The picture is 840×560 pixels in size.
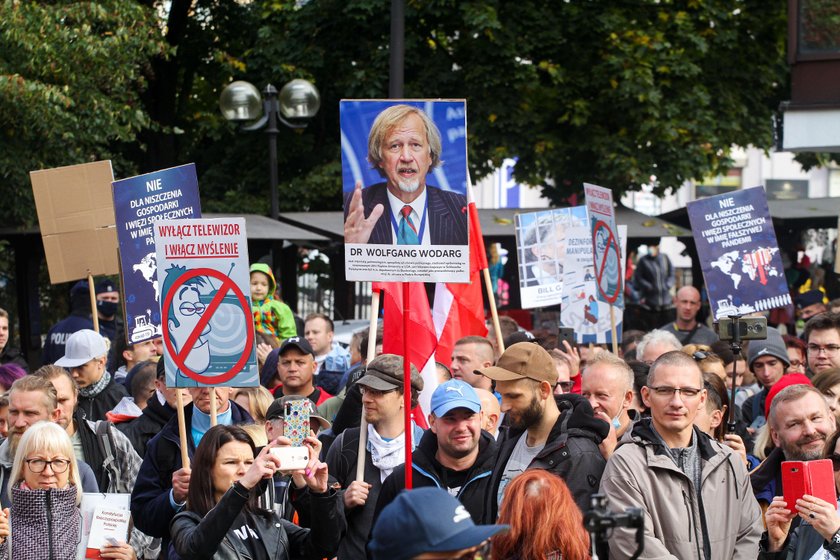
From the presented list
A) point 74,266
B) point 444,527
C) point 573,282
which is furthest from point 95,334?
point 444,527

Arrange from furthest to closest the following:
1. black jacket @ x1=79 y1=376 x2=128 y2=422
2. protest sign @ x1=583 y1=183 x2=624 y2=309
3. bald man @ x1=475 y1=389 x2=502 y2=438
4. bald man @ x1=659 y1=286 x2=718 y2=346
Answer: bald man @ x1=659 y1=286 x2=718 y2=346, protest sign @ x1=583 y1=183 x2=624 y2=309, black jacket @ x1=79 y1=376 x2=128 y2=422, bald man @ x1=475 y1=389 x2=502 y2=438

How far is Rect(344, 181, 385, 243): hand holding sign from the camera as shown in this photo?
7.48 meters

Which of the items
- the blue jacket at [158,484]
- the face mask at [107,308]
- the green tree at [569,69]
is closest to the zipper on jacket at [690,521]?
the blue jacket at [158,484]

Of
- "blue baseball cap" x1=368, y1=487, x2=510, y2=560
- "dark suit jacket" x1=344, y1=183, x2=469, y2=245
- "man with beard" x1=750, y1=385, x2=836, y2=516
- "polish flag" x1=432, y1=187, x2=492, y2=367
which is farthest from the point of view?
"polish flag" x1=432, y1=187, x2=492, y2=367

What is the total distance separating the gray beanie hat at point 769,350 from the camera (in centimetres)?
987

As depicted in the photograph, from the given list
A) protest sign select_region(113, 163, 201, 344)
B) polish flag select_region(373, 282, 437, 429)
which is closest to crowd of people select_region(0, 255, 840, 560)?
polish flag select_region(373, 282, 437, 429)

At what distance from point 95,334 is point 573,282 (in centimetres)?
507

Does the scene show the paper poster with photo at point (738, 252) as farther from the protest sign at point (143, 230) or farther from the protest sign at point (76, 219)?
the protest sign at point (76, 219)

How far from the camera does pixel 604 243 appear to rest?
11586 mm

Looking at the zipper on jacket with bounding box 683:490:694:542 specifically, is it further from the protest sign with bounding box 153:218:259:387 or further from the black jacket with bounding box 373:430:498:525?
the protest sign with bounding box 153:218:259:387

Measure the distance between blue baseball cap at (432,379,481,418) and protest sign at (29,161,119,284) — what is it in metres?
5.31

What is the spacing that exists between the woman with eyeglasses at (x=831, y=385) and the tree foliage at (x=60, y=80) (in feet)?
33.6

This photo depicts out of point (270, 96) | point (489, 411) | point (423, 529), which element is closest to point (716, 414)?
point (489, 411)

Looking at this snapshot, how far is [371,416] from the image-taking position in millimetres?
7148
